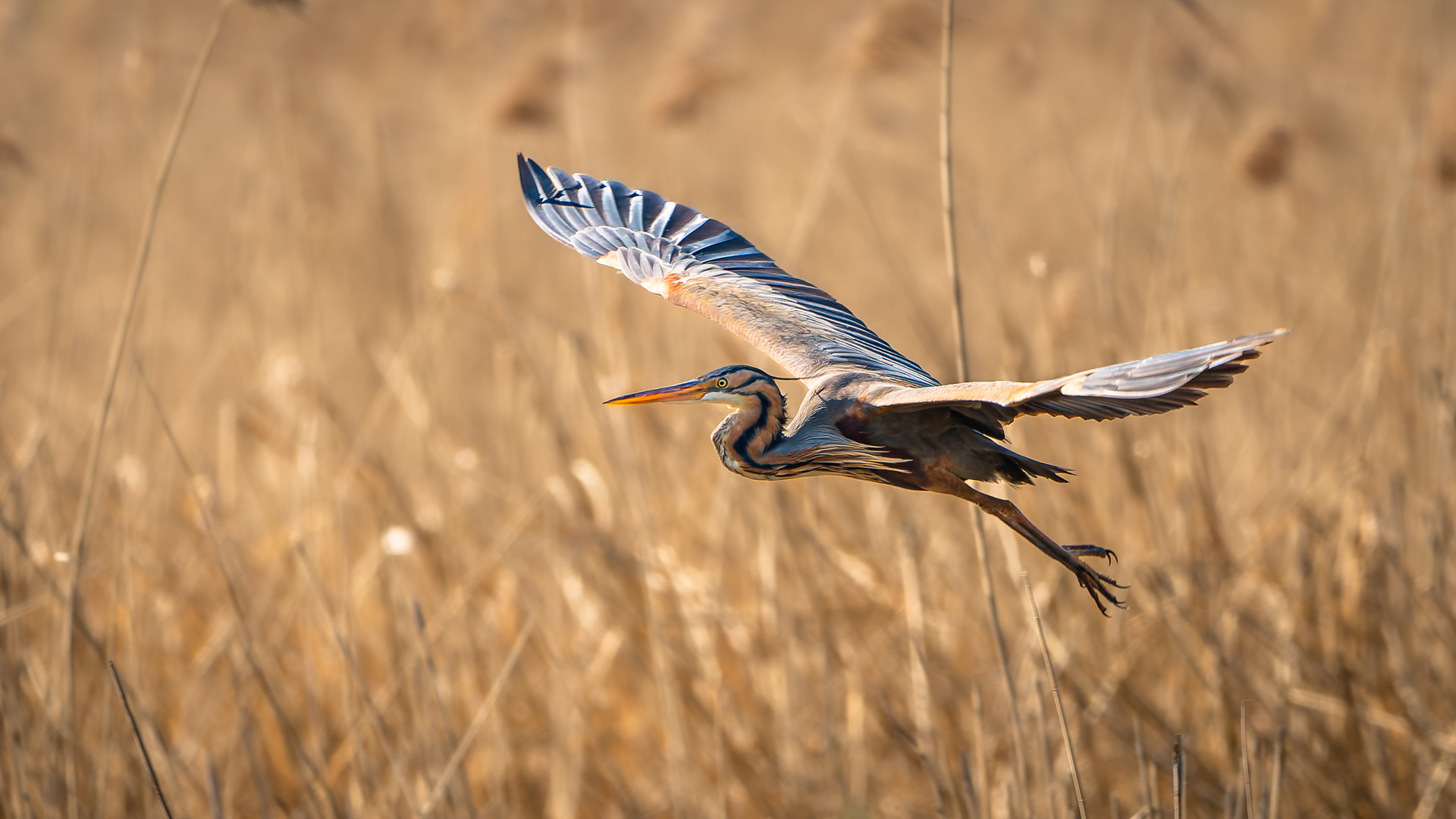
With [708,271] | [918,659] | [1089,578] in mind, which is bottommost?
[918,659]

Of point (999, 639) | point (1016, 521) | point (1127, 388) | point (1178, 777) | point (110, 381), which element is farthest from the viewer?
point (110, 381)

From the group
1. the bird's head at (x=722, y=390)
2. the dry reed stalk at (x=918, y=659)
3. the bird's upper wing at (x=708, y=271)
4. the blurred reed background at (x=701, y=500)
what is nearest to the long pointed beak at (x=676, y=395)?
the bird's head at (x=722, y=390)

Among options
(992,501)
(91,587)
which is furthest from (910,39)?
(91,587)

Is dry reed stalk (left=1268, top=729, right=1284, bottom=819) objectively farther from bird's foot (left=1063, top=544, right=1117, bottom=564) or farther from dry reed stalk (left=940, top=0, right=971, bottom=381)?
dry reed stalk (left=940, top=0, right=971, bottom=381)

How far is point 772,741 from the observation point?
3.02 m

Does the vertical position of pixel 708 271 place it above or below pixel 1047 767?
above

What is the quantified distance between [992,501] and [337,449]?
8.18ft

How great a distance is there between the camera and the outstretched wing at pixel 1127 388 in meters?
1.12

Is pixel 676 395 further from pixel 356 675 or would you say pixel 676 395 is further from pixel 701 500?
pixel 701 500

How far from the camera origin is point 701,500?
3.62 metres

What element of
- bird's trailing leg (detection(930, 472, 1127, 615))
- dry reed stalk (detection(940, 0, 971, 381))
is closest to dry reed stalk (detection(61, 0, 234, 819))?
dry reed stalk (detection(940, 0, 971, 381))

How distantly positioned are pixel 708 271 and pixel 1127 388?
1063 mm

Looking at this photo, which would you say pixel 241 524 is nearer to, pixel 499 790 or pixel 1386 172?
pixel 499 790

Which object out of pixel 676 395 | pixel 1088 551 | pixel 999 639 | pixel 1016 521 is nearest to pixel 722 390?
pixel 676 395
